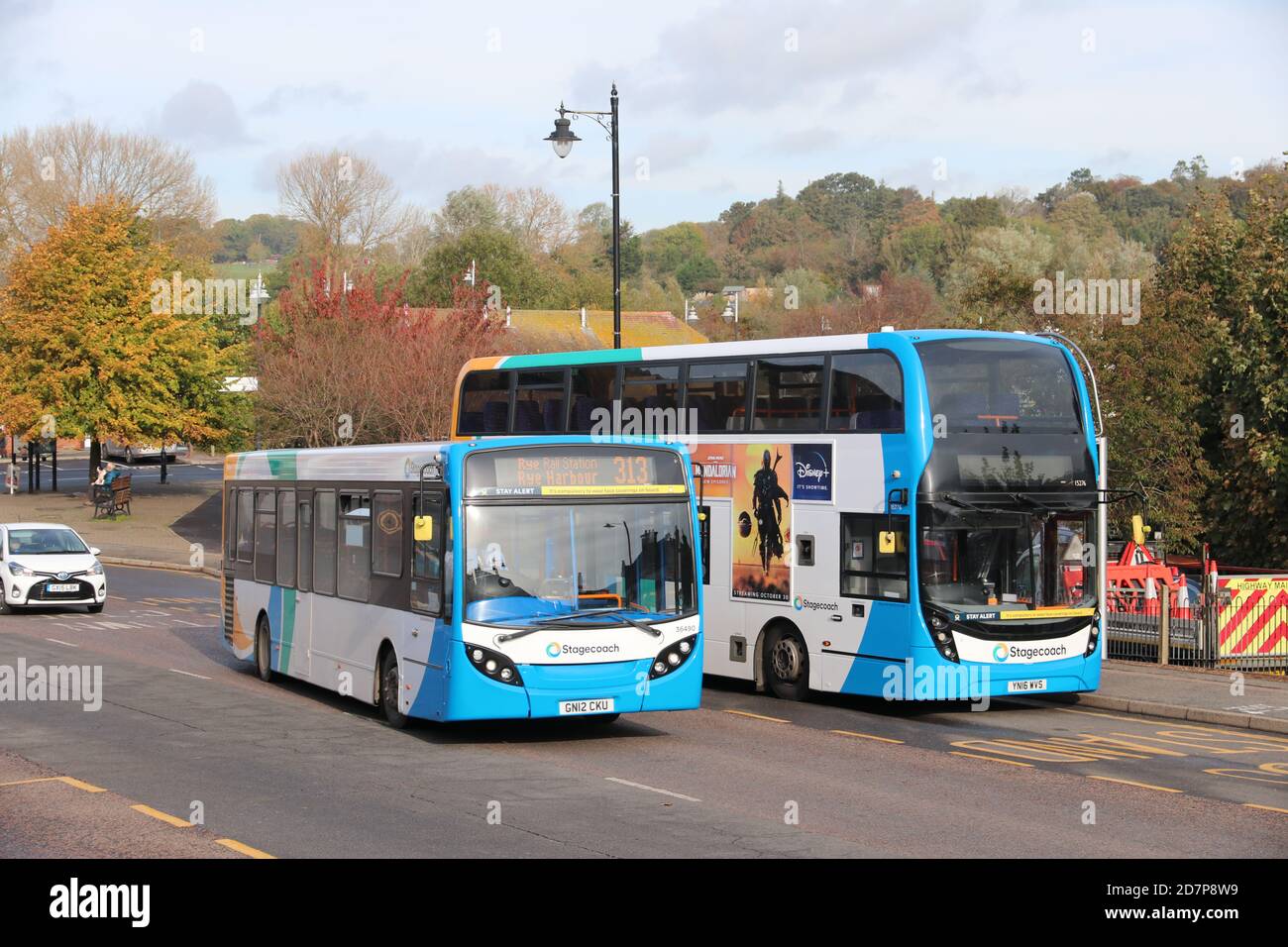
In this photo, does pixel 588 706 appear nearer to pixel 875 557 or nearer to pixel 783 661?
pixel 875 557

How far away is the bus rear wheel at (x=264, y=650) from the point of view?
19641 millimetres

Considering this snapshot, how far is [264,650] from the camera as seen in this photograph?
65.2ft

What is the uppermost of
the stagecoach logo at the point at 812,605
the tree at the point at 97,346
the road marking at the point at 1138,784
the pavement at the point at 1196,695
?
the tree at the point at 97,346

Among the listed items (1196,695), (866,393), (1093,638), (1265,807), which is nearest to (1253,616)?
(1196,695)

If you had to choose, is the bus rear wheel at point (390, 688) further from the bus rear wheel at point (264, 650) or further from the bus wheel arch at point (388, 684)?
the bus rear wheel at point (264, 650)

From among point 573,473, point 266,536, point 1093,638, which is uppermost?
point 573,473

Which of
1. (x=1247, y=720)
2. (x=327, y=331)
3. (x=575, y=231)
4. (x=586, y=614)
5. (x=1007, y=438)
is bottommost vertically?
(x=1247, y=720)

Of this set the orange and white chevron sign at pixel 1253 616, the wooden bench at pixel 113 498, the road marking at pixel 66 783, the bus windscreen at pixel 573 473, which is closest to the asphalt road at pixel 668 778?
the road marking at pixel 66 783

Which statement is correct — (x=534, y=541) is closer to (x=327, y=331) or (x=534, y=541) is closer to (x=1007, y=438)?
(x=1007, y=438)

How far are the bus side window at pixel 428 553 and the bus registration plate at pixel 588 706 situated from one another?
1451 millimetres

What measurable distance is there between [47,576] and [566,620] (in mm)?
17095
